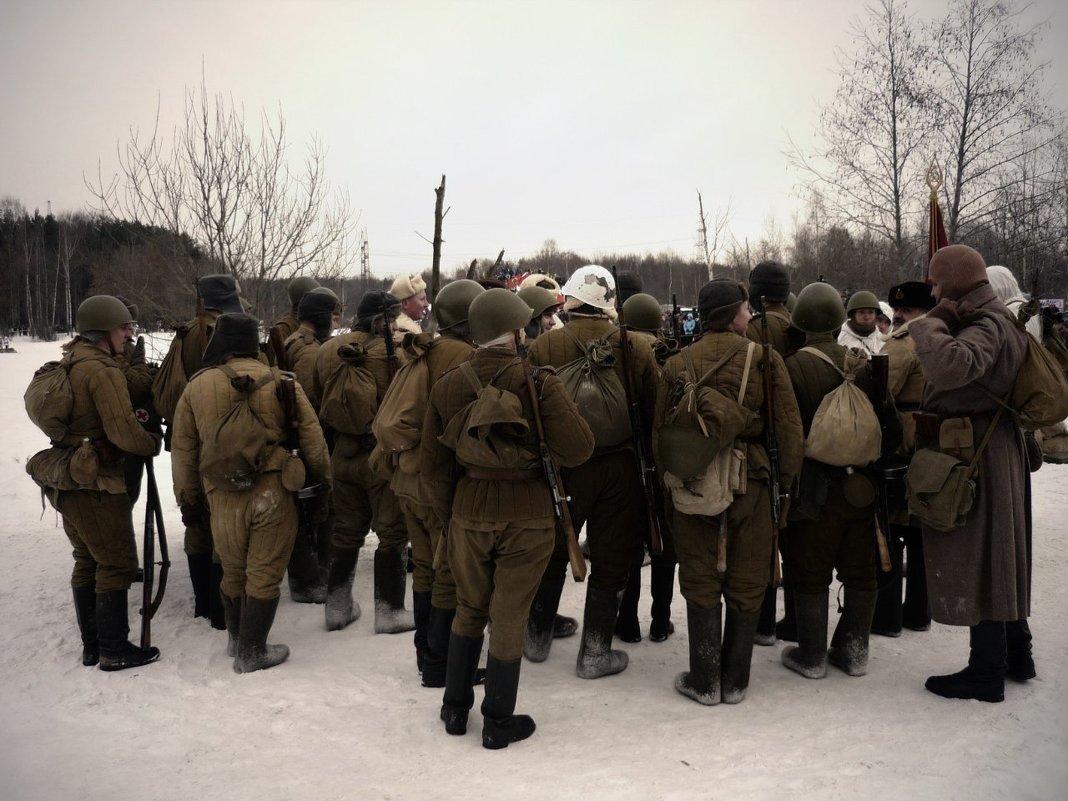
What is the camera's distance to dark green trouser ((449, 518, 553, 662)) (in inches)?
143

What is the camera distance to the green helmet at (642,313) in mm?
5293

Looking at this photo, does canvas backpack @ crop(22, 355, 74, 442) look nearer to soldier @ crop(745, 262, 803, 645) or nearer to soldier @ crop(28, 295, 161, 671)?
soldier @ crop(28, 295, 161, 671)

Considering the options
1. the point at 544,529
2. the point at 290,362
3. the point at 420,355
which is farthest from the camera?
the point at 290,362

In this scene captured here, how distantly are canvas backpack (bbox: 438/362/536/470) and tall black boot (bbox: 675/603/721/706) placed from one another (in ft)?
4.53

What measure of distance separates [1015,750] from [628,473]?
228 cm

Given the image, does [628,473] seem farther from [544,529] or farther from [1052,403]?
[1052,403]

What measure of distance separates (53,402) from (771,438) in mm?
4343

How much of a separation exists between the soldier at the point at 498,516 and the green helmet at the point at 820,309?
1.69 m

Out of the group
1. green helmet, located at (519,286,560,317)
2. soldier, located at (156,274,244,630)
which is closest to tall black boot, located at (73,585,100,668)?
soldier, located at (156,274,244,630)

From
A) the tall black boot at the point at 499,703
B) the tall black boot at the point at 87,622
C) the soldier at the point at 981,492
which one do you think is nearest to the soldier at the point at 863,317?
the soldier at the point at 981,492

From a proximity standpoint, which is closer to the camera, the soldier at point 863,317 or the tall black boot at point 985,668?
the tall black boot at point 985,668

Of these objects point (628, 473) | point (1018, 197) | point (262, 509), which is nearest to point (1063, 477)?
point (628, 473)

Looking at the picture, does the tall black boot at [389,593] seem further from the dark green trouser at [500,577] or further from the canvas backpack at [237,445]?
the dark green trouser at [500,577]

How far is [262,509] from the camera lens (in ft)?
15.1
